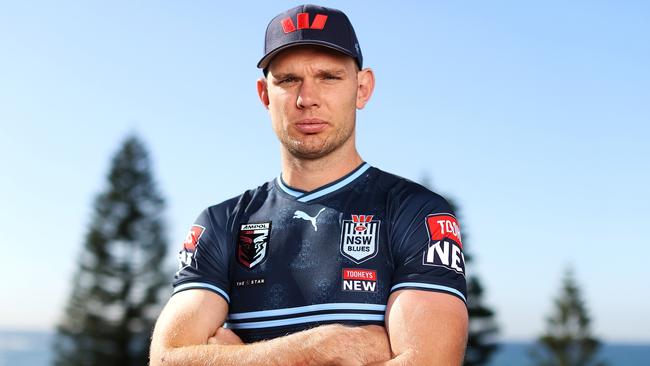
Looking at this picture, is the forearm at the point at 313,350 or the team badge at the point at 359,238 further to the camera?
the team badge at the point at 359,238

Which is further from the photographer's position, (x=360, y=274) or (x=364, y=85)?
(x=364, y=85)

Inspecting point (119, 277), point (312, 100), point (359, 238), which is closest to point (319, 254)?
point (359, 238)

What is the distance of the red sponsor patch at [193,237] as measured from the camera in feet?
15.2

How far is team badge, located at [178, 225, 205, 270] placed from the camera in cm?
458

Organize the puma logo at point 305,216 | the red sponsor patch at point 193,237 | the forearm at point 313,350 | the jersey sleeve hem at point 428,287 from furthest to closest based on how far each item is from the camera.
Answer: the red sponsor patch at point 193,237 < the puma logo at point 305,216 < the jersey sleeve hem at point 428,287 < the forearm at point 313,350

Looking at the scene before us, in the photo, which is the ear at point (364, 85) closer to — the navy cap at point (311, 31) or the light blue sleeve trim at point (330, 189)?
the navy cap at point (311, 31)

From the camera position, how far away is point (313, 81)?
434 cm

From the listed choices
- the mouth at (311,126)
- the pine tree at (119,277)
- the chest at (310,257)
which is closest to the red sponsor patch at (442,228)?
the chest at (310,257)

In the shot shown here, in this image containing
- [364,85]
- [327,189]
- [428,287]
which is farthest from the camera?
[364,85]

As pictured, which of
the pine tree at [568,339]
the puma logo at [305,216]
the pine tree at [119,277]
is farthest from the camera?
the pine tree at [568,339]

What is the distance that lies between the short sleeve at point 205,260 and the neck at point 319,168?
54cm

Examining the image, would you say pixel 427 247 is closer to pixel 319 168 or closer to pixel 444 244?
pixel 444 244

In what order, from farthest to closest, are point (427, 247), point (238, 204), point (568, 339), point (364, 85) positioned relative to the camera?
1. point (568, 339)
2. point (238, 204)
3. point (364, 85)
4. point (427, 247)

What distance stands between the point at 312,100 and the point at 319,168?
1.43 feet
